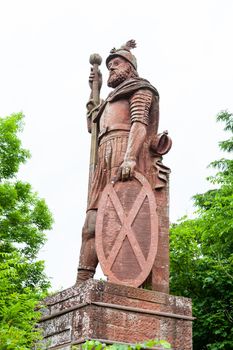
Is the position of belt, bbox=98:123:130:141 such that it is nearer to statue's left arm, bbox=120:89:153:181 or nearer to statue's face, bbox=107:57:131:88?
statue's left arm, bbox=120:89:153:181

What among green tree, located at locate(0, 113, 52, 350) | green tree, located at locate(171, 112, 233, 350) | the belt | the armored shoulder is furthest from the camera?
green tree, located at locate(0, 113, 52, 350)

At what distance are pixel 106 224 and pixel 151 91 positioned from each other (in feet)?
6.40

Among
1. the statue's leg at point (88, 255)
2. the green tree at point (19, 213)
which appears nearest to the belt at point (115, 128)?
the statue's leg at point (88, 255)

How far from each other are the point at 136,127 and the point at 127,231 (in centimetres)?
136

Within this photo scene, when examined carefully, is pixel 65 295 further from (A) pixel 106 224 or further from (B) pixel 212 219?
(B) pixel 212 219

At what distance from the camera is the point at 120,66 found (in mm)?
8539

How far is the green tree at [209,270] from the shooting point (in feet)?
42.4

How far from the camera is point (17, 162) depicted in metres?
17.5

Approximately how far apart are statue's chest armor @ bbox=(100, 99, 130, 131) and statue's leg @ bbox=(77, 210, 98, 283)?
129 centimetres

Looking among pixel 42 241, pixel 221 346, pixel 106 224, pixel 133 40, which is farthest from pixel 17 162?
pixel 106 224

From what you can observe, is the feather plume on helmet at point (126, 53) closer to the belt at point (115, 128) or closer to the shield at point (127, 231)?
the belt at point (115, 128)

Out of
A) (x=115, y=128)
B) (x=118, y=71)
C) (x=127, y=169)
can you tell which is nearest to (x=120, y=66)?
(x=118, y=71)

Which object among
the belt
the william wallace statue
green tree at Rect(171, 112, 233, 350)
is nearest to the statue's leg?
the william wallace statue

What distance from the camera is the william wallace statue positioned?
7254mm
